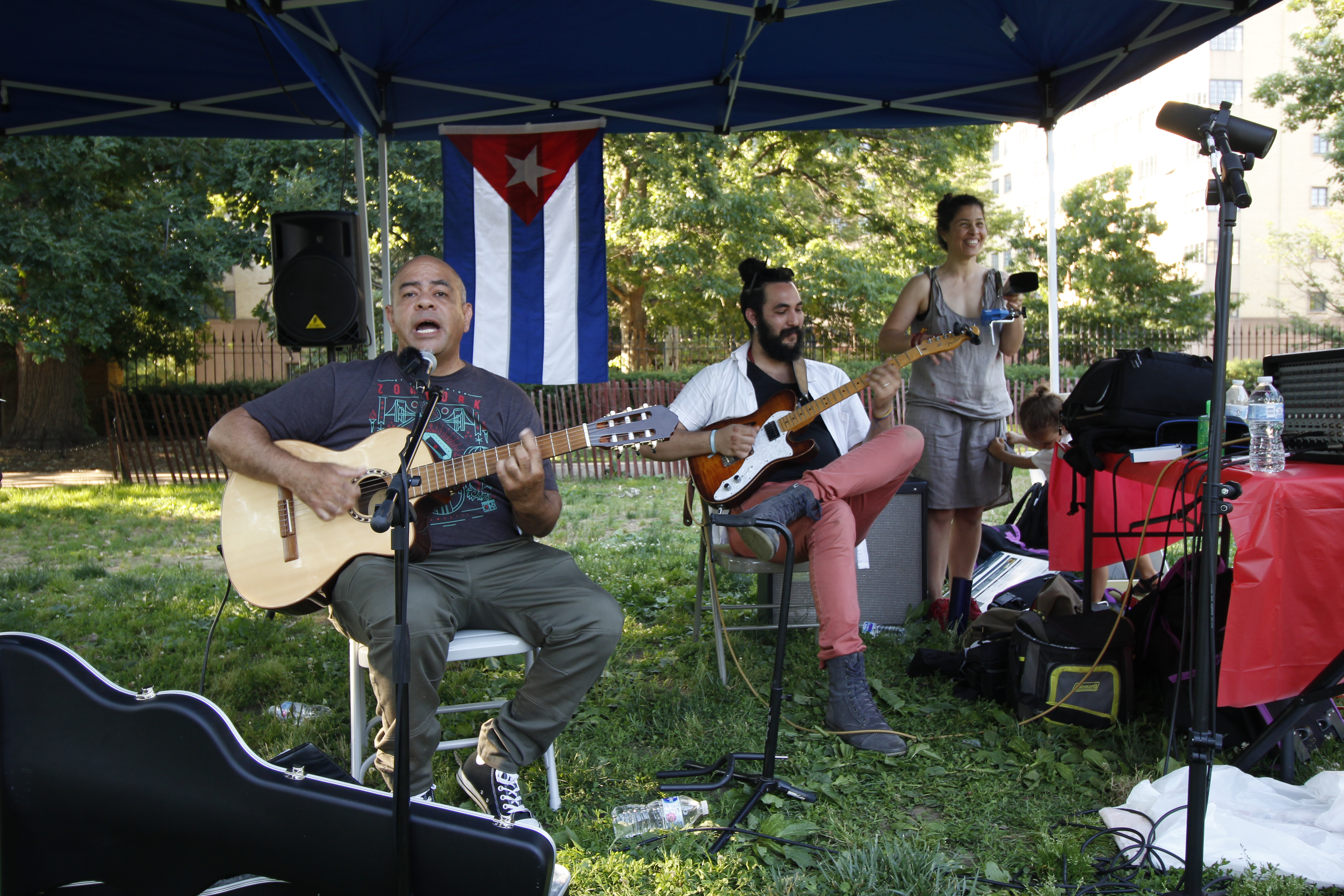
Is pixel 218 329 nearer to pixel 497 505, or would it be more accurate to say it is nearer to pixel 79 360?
pixel 79 360

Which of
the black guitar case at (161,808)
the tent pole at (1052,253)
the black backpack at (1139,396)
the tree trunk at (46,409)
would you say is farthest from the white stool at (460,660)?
the tree trunk at (46,409)

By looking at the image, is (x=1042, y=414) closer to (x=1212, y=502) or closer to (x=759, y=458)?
(x=759, y=458)

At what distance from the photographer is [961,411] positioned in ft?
13.6

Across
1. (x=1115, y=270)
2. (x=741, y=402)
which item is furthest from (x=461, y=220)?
(x=1115, y=270)

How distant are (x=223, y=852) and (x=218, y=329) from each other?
28.5m

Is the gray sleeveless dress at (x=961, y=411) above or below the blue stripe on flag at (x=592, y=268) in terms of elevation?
below

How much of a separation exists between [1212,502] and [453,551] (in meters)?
2.02

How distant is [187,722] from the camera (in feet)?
5.75

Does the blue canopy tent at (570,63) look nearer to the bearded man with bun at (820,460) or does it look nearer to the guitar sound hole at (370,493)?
the bearded man with bun at (820,460)

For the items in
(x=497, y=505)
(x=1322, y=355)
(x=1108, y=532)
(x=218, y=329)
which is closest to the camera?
(x=1322, y=355)

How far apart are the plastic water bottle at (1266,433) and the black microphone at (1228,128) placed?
844 millimetres

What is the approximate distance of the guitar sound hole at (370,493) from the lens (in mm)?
2654

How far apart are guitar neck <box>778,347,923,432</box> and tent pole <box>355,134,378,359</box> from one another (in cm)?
223

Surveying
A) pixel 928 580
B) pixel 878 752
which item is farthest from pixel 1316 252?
pixel 878 752
